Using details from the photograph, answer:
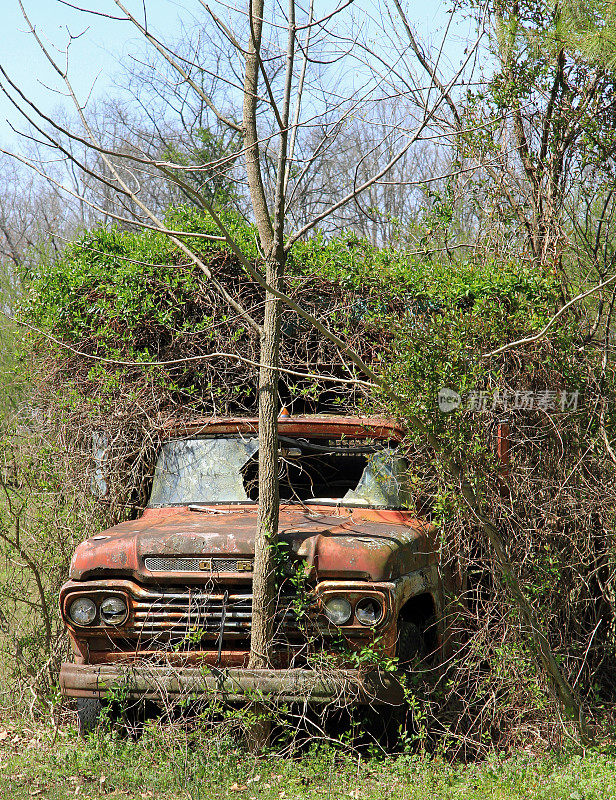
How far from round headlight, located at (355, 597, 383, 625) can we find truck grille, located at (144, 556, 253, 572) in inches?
25.9

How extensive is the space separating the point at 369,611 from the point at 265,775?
1024 millimetres

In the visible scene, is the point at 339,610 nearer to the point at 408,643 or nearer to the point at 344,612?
the point at 344,612

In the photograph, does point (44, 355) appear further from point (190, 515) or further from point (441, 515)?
point (441, 515)

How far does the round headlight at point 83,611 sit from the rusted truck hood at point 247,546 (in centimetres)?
14

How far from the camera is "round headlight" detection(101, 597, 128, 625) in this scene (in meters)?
4.34

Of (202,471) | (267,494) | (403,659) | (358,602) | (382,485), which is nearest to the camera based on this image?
(358,602)

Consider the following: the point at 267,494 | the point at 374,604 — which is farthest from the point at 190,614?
the point at 374,604

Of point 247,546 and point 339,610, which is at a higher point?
point 247,546

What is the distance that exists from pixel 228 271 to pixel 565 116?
318 cm

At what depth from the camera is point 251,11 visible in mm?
4496

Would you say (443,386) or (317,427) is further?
(317,427)

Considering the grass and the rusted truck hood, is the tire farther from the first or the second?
the rusted truck hood

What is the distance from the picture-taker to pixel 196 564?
169 inches

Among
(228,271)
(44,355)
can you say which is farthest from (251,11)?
(44,355)
